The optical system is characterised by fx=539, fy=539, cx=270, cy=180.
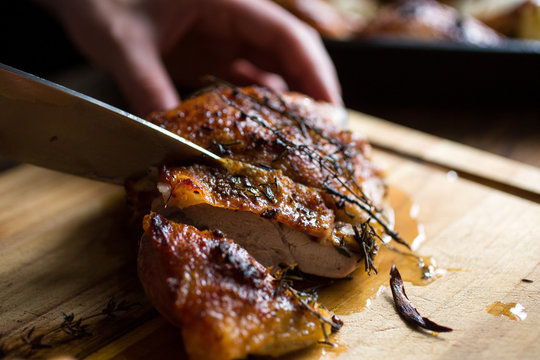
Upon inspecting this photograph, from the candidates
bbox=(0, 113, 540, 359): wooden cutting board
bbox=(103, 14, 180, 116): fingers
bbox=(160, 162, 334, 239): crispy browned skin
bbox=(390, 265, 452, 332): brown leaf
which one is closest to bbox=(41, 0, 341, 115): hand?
bbox=(103, 14, 180, 116): fingers

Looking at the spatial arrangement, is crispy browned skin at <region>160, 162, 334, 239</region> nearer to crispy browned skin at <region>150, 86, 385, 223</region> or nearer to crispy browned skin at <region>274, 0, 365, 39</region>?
crispy browned skin at <region>150, 86, 385, 223</region>

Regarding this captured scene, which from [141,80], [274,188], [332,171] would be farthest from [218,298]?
[141,80]

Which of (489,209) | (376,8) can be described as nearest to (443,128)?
(489,209)

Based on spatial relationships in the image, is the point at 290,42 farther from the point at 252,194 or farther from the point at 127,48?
the point at 252,194

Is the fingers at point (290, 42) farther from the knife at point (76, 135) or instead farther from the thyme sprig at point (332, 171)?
the knife at point (76, 135)

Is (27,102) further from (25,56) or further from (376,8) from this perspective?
(376,8)

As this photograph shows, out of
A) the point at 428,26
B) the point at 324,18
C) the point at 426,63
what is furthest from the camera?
the point at 324,18
